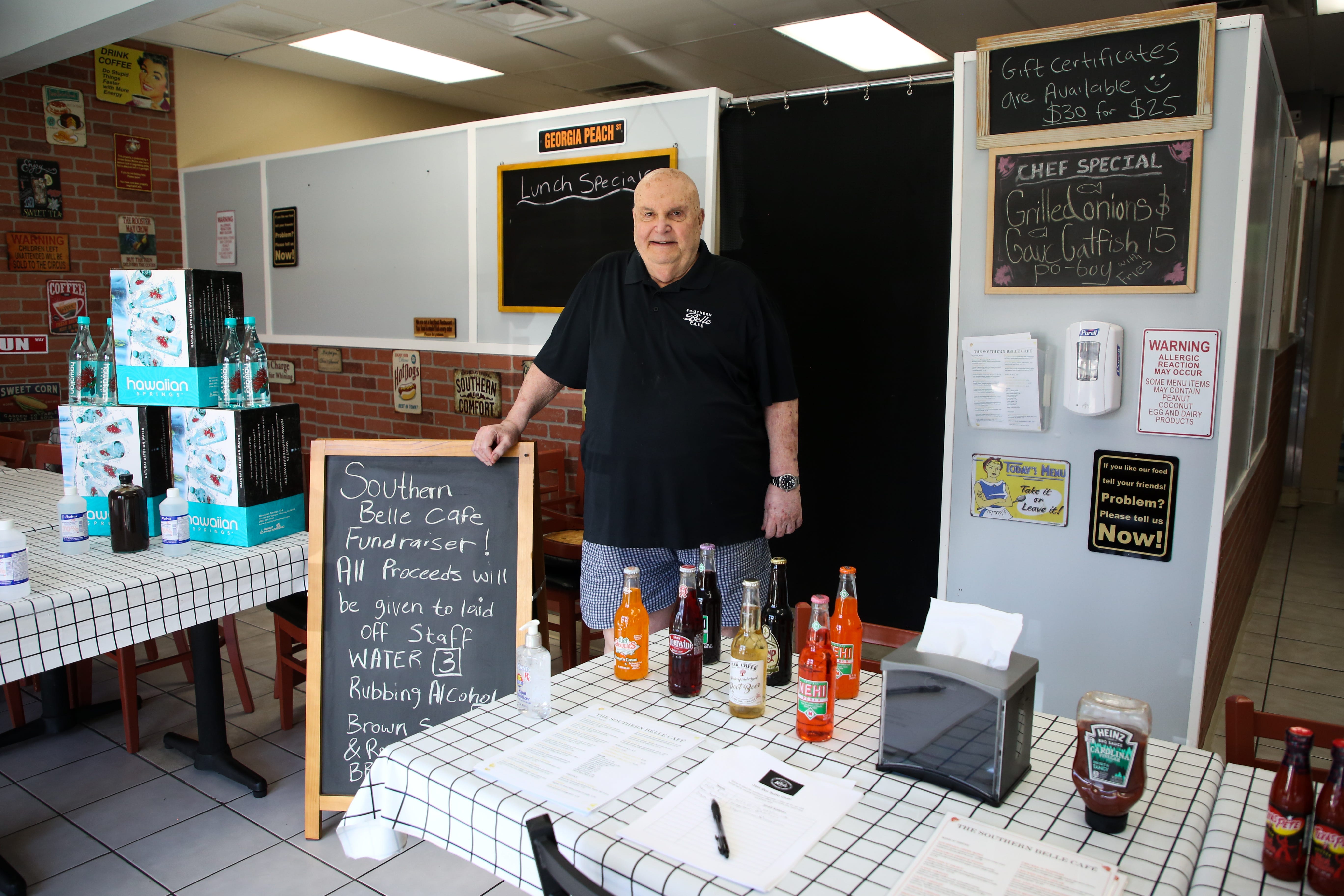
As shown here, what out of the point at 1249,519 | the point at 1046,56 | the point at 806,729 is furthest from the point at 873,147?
the point at 1249,519

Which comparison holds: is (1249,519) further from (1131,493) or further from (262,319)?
(262,319)

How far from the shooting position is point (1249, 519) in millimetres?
3811

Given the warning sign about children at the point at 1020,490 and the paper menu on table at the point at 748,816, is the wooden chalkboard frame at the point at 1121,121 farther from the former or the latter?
the paper menu on table at the point at 748,816

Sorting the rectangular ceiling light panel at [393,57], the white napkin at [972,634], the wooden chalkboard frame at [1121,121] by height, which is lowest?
the white napkin at [972,634]

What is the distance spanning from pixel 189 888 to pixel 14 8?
3654 millimetres

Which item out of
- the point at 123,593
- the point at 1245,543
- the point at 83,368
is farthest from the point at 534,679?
the point at 1245,543

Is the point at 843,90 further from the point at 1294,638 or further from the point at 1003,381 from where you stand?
the point at 1294,638

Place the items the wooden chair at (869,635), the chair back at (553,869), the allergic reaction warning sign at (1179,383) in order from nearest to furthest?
the chair back at (553,869) < the wooden chair at (869,635) < the allergic reaction warning sign at (1179,383)

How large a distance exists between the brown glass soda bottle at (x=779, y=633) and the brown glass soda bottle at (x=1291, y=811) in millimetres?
746

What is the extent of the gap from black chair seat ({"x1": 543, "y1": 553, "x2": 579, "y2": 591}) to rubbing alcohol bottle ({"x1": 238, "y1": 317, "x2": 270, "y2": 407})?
104 cm

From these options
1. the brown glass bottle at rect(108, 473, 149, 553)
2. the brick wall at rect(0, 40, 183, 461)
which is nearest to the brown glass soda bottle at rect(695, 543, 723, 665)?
the brown glass bottle at rect(108, 473, 149, 553)

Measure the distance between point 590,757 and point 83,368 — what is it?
2.20 meters

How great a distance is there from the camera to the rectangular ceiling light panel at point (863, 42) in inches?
193

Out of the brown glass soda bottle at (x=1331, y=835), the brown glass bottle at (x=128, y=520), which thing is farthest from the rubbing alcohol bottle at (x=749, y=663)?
the brown glass bottle at (x=128, y=520)
